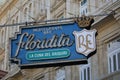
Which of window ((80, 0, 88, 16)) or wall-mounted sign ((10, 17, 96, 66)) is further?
window ((80, 0, 88, 16))

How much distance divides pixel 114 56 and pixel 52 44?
5.63m

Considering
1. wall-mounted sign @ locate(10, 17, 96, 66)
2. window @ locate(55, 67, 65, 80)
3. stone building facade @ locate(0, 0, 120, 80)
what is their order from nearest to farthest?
wall-mounted sign @ locate(10, 17, 96, 66) < stone building facade @ locate(0, 0, 120, 80) < window @ locate(55, 67, 65, 80)

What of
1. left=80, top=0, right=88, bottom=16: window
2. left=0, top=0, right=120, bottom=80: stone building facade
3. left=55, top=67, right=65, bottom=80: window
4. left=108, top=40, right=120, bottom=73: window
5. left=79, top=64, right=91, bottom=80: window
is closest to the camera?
left=108, top=40, right=120, bottom=73: window

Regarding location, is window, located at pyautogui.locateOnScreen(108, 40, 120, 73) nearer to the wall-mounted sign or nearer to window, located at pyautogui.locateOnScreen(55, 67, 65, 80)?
window, located at pyautogui.locateOnScreen(55, 67, 65, 80)

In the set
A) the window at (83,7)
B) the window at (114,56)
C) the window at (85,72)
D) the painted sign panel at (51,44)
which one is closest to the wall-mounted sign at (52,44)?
the painted sign panel at (51,44)

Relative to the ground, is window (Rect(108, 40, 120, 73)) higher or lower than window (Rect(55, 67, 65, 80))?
higher

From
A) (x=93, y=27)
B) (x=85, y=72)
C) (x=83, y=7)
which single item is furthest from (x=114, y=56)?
(x=83, y=7)

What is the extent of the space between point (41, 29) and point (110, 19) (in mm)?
5660

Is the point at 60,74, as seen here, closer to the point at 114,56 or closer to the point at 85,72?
the point at 85,72

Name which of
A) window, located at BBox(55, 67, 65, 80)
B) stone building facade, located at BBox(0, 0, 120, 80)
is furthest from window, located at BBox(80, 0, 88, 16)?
window, located at BBox(55, 67, 65, 80)

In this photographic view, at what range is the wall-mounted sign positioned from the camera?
1512 cm

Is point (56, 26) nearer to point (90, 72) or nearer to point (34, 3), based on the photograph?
point (90, 72)

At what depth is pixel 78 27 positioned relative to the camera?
1558 cm

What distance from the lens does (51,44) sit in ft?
51.2
